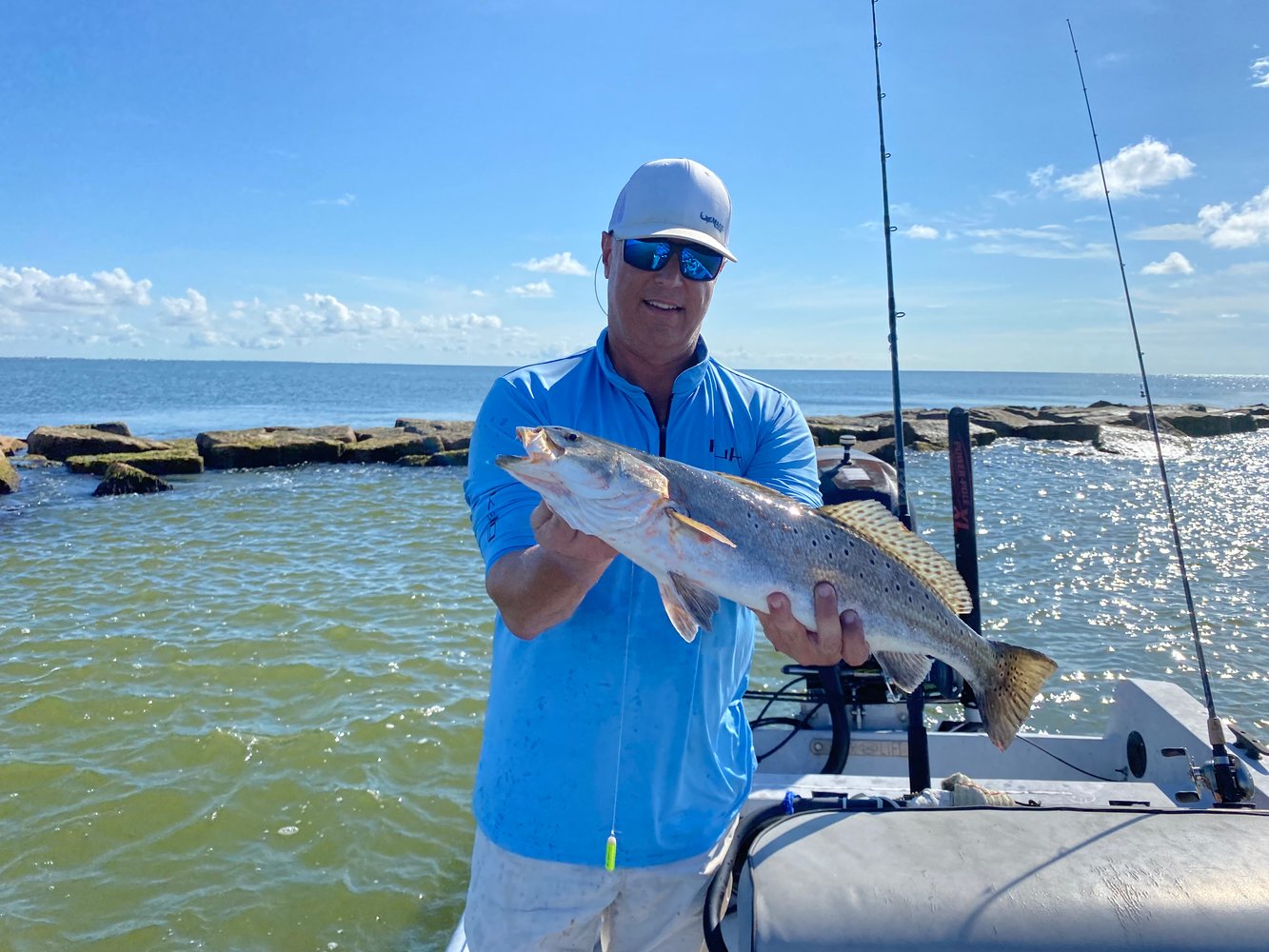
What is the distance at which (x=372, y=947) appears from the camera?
5.40m

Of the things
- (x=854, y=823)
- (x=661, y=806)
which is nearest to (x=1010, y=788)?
(x=854, y=823)

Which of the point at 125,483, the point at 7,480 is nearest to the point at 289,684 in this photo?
the point at 125,483

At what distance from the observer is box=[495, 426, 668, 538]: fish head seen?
109 inches

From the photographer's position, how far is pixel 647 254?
318cm

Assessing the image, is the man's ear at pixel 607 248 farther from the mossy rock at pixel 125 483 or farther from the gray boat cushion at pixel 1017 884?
the mossy rock at pixel 125 483

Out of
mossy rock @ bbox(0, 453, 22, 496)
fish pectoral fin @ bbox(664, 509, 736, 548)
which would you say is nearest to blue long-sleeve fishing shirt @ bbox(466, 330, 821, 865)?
fish pectoral fin @ bbox(664, 509, 736, 548)

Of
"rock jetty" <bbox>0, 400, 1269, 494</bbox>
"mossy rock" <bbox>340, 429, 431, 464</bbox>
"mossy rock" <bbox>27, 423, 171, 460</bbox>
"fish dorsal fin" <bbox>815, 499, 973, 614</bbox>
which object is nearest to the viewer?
"fish dorsal fin" <bbox>815, 499, 973, 614</bbox>

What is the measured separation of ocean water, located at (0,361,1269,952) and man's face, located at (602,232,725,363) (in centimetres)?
453

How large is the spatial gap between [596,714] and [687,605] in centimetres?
51

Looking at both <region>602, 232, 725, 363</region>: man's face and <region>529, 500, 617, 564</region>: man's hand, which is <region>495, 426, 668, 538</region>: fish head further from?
<region>602, 232, 725, 363</region>: man's face

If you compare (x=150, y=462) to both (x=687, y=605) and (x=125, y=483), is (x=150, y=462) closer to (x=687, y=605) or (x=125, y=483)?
(x=125, y=483)

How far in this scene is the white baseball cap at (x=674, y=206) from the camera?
3189 mm

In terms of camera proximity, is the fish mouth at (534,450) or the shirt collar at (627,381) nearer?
the fish mouth at (534,450)

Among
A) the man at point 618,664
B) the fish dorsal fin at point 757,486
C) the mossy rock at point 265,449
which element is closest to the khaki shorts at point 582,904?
the man at point 618,664
